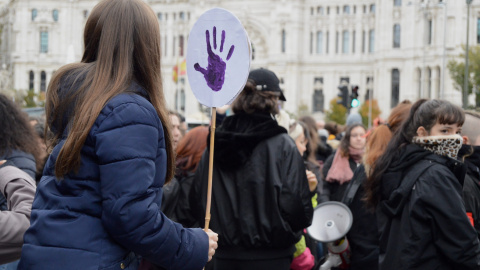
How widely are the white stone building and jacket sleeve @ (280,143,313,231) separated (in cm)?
4334

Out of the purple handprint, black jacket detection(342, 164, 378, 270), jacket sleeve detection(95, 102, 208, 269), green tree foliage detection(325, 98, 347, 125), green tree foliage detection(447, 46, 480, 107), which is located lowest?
green tree foliage detection(325, 98, 347, 125)

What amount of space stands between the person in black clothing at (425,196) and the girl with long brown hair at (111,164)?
1.75m

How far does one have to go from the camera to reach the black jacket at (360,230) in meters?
5.93

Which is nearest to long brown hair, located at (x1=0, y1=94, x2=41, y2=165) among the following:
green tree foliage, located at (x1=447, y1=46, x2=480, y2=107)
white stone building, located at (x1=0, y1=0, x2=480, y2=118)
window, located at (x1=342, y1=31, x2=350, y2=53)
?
green tree foliage, located at (x1=447, y1=46, x2=480, y2=107)

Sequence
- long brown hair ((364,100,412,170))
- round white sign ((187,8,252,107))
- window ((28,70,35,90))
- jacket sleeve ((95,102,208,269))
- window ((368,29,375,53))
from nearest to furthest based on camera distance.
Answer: jacket sleeve ((95,102,208,269)) → round white sign ((187,8,252,107)) → long brown hair ((364,100,412,170)) → window ((368,29,375,53)) → window ((28,70,35,90))

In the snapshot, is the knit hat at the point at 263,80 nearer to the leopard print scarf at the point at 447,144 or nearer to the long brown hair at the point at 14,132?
the leopard print scarf at the point at 447,144

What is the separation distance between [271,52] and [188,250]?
169 ft

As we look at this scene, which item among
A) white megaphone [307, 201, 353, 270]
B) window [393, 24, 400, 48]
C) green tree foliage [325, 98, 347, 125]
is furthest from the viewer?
window [393, 24, 400, 48]

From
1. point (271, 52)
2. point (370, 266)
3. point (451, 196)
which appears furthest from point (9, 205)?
point (271, 52)

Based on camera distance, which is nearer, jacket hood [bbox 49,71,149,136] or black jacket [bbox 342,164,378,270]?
jacket hood [bbox 49,71,149,136]

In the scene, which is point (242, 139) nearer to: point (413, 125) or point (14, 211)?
point (413, 125)

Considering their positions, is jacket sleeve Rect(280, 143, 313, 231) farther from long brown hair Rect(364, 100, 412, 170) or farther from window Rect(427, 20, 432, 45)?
window Rect(427, 20, 432, 45)

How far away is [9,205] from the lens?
3799 millimetres

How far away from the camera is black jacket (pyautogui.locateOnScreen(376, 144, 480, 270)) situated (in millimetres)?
4234
